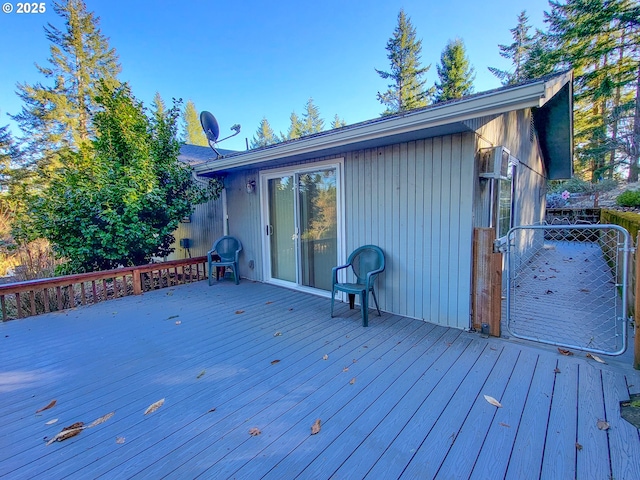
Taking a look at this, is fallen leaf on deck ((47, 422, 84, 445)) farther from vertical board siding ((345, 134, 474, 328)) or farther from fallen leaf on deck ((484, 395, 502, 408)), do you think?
vertical board siding ((345, 134, 474, 328))

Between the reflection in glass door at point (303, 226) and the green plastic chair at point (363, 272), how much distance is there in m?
0.49

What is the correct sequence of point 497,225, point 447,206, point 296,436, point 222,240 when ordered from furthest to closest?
point 222,240 → point 497,225 → point 447,206 → point 296,436

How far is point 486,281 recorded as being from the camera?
120 inches

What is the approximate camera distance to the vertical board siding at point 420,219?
3145 mm

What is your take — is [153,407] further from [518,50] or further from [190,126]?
[190,126]

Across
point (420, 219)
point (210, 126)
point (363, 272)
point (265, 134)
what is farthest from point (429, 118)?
point (265, 134)

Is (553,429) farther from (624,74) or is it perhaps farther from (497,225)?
(624,74)

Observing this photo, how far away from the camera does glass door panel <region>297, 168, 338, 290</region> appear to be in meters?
4.40

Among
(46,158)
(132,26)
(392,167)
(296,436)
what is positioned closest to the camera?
(296,436)

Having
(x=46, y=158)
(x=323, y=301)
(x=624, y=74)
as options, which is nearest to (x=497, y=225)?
(x=323, y=301)

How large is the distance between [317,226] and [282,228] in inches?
32.6

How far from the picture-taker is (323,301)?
437cm

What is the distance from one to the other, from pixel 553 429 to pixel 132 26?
510 inches

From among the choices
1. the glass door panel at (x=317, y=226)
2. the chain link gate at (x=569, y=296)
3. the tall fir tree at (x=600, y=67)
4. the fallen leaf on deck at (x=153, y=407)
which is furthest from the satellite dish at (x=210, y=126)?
the tall fir tree at (x=600, y=67)
